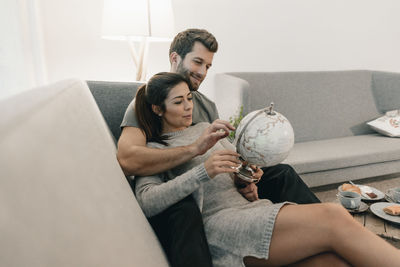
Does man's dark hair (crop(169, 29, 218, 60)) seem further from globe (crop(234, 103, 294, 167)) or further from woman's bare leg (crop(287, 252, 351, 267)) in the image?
woman's bare leg (crop(287, 252, 351, 267))

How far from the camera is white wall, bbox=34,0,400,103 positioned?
7.68ft

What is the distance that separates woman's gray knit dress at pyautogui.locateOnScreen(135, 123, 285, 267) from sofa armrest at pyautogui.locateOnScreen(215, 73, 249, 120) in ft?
4.05

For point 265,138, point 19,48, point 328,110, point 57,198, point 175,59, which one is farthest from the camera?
point 328,110

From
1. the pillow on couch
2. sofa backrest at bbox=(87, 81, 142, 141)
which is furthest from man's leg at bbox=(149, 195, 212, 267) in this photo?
the pillow on couch

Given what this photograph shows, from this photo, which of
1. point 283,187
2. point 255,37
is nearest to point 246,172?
point 283,187

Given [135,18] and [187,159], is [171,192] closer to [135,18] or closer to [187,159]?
[187,159]

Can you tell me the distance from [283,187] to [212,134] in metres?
0.46

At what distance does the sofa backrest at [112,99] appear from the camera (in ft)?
4.67

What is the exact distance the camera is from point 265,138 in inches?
37.5

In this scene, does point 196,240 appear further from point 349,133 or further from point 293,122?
point 349,133

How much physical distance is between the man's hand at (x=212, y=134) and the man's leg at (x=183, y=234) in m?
0.19

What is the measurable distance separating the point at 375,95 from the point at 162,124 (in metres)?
2.59

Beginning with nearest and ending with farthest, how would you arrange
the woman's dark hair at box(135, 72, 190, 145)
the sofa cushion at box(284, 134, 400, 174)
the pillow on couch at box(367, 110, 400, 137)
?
1. the woman's dark hair at box(135, 72, 190, 145)
2. the sofa cushion at box(284, 134, 400, 174)
3. the pillow on couch at box(367, 110, 400, 137)

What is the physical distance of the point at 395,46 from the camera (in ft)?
11.2
